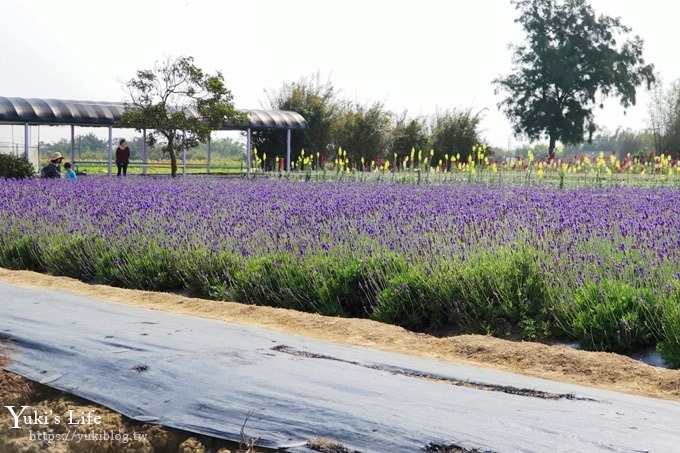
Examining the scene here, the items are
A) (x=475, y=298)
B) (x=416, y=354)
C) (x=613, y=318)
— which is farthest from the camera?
(x=475, y=298)

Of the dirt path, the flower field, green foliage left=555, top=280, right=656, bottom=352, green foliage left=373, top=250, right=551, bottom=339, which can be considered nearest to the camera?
the dirt path

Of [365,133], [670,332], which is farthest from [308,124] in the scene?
[670,332]

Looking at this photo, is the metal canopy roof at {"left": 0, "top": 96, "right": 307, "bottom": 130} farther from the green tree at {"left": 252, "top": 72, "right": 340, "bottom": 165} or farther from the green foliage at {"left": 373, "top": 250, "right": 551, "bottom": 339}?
the green foliage at {"left": 373, "top": 250, "right": 551, "bottom": 339}

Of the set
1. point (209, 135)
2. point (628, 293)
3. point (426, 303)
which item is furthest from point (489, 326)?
point (209, 135)

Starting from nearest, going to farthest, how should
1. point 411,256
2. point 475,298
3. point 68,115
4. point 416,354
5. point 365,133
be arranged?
point 416,354, point 475,298, point 411,256, point 68,115, point 365,133

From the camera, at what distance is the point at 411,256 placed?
7.44 meters

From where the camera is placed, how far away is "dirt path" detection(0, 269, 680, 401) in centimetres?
515

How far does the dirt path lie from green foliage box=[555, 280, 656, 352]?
30 cm

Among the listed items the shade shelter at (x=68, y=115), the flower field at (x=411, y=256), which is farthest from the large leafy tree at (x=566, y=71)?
the flower field at (x=411, y=256)

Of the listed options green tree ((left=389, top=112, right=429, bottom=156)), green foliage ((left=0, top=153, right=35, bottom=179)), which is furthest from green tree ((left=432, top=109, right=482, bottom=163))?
green foliage ((left=0, top=153, right=35, bottom=179))

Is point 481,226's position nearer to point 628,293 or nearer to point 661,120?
point 628,293

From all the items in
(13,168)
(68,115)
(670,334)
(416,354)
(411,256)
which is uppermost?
(68,115)

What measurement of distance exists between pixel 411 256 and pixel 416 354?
1811 millimetres

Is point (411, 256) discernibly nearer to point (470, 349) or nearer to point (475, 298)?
point (475, 298)
